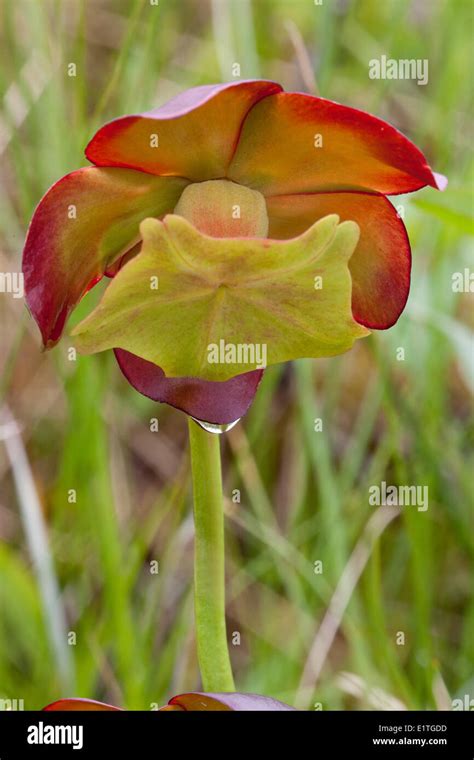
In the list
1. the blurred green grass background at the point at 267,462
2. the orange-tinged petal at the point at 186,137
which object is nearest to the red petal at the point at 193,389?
the orange-tinged petal at the point at 186,137

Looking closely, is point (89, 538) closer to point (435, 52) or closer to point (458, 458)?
point (458, 458)

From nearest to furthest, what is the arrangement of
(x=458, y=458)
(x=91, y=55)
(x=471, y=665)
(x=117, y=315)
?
(x=117, y=315) → (x=471, y=665) → (x=458, y=458) → (x=91, y=55)

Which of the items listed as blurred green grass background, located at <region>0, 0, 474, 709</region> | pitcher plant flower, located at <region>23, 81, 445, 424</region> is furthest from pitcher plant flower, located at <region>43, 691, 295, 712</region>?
blurred green grass background, located at <region>0, 0, 474, 709</region>

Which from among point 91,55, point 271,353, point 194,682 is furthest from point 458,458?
point 91,55

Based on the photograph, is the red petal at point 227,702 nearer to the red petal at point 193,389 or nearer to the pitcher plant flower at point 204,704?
the pitcher plant flower at point 204,704

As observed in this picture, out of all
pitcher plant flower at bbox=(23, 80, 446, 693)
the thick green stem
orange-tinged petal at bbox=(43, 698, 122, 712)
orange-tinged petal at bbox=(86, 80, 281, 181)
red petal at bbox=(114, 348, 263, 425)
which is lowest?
orange-tinged petal at bbox=(43, 698, 122, 712)

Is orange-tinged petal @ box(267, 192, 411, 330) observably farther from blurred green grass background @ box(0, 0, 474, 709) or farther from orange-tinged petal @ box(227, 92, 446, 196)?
blurred green grass background @ box(0, 0, 474, 709)
